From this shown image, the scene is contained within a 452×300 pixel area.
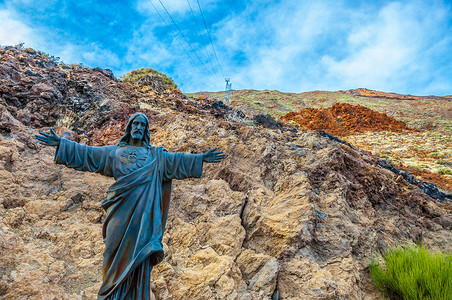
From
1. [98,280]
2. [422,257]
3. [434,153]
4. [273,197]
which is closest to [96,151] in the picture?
[98,280]

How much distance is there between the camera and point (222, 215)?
5.16m

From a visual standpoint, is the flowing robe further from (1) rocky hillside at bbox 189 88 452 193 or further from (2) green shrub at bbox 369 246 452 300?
(1) rocky hillside at bbox 189 88 452 193

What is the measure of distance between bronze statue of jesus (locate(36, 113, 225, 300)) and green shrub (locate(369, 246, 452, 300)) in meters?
3.56

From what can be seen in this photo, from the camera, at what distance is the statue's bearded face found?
3.73m

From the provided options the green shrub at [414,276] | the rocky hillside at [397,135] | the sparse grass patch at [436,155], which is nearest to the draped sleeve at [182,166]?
the green shrub at [414,276]

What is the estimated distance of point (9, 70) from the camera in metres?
7.35

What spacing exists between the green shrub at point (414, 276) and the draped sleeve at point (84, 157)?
15.3ft

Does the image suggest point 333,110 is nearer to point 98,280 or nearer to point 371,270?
point 371,270

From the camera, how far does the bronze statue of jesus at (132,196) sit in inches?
124

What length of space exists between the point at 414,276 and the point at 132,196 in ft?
14.8

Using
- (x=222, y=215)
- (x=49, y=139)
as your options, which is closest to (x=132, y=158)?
(x=49, y=139)

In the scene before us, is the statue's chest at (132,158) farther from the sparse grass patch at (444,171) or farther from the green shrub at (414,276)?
the sparse grass patch at (444,171)

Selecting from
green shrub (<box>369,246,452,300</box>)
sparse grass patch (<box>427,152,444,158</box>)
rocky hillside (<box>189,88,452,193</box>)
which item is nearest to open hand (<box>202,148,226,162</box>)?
green shrub (<box>369,246,452,300</box>)

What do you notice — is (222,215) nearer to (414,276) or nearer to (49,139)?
(49,139)
